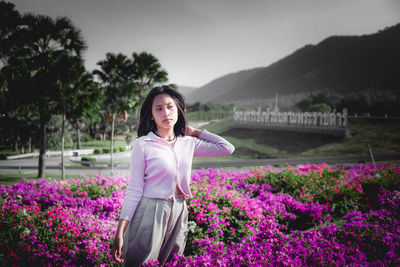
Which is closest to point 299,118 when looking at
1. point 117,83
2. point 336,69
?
point 117,83

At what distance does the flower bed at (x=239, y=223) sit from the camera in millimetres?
2303

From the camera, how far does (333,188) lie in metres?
5.96

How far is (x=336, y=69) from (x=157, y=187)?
12189cm

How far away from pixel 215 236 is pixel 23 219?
283 cm

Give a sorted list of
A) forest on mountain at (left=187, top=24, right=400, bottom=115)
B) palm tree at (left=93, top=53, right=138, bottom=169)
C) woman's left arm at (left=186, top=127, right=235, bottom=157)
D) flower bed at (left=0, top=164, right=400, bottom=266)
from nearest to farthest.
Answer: woman's left arm at (left=186, top=127, right=235, bottom=157)
flower bed at (left=0, top=164, right=400, bottom=266)
palm tree at (left=93, top=53, right=138, bottom=169)
forest on mountain at (left=187, top=24, right=400, bottom=115)

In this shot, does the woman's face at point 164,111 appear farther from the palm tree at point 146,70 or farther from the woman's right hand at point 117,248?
the palm tree at point 146,70

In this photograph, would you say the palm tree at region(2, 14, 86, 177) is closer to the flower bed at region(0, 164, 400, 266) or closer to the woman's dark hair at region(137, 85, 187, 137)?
the flower bed at region(0, 164, 400, 266)

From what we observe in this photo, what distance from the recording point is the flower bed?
2303 millimetres

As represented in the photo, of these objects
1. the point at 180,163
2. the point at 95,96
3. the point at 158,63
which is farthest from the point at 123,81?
the point at 180,163

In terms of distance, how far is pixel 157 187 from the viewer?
175 cm

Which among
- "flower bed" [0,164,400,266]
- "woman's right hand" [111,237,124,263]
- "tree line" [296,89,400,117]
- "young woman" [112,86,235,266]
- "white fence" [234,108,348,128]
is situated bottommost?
"flower bed" [0,164,400,266]

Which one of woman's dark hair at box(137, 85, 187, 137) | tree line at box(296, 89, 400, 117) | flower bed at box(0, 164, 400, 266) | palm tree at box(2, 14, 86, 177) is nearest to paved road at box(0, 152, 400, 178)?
palm tree at box(2, 14, 86, 177)

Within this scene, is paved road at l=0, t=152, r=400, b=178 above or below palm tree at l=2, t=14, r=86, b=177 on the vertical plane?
below

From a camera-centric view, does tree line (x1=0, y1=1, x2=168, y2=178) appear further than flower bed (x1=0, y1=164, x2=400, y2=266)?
Yes
